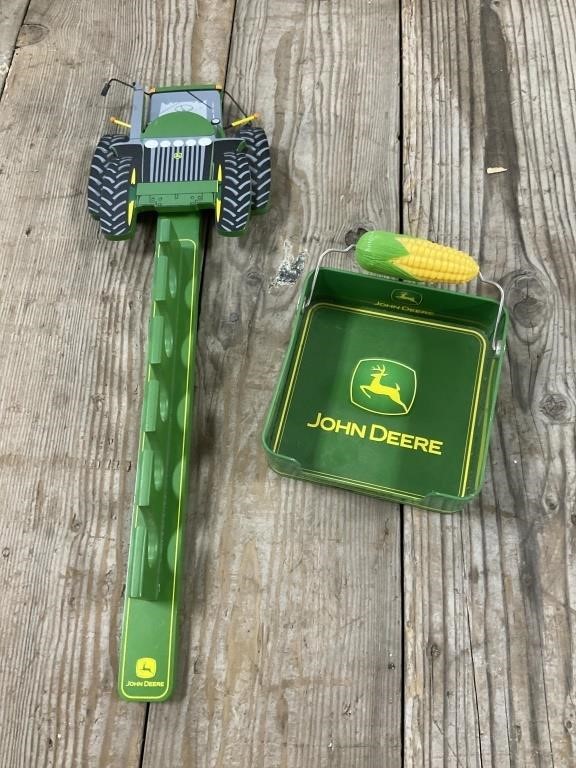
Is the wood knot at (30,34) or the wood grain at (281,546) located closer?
the wood grain at (281,546)

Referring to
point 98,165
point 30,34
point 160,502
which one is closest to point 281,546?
point 160,502

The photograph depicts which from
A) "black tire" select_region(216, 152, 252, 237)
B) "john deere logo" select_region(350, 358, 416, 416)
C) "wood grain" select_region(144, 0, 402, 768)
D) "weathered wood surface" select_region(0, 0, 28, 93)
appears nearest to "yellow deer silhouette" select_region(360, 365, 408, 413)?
"john deere logo" select_region(350, 358, 416, 416)

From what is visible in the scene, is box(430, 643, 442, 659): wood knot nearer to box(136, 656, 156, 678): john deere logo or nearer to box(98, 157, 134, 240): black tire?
box(136, 656, 156, 678): john deere logo

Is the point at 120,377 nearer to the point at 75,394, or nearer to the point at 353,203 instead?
the point at 75,394

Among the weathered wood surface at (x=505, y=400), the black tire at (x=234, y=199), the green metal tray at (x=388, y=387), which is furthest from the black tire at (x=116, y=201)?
the weathered wood surface at (x=505, y=400)

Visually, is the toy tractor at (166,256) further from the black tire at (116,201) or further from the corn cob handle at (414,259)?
the corn cob handle at (414,259)

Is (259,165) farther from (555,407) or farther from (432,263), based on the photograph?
(555,407)

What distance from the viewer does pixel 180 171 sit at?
2.39 feet

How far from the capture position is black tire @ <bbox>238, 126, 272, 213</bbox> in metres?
0.74

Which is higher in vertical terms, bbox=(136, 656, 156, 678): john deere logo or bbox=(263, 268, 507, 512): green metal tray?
bbox=(263, 268, 507, 512): green metal tray

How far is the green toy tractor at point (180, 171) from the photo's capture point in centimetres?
71

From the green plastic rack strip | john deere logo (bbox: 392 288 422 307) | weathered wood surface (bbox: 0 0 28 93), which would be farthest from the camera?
weathered wood surface (bbox: 0 0 28 93)

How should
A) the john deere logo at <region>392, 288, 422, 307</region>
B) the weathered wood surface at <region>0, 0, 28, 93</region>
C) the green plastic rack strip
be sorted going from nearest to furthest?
the green plastic rack strip → the john deere logo at <region>392, 288, 422, 307</region> → the weathered wood surface at <region>0, 0, 28, 93</region>

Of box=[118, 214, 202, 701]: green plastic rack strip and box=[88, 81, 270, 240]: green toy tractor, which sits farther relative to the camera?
box=[88, 81, 270, 240]: green toy tractor
